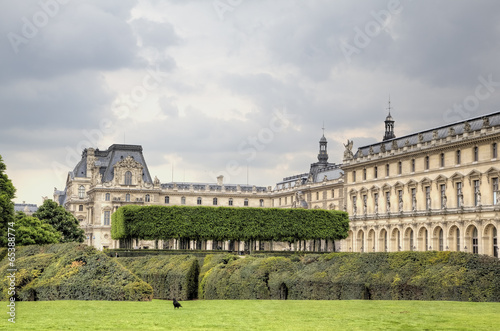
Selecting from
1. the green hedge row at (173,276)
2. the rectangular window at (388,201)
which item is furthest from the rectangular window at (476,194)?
the green hedge row at (173,276)

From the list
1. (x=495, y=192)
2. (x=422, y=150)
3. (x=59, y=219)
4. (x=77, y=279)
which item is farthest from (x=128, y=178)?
(x=77, y=279)

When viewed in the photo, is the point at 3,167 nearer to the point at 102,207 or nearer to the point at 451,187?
the point at 451,187

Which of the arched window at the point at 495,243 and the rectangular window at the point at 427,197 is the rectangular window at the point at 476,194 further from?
the rectangular window at the point at 427,197

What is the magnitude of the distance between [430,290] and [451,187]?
46010 millimetres

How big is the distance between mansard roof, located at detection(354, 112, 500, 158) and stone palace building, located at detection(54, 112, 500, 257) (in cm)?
10

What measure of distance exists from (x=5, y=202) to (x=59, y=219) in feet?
91.7

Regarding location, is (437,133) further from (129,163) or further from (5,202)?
(129,163)

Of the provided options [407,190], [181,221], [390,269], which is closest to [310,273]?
[390,269]

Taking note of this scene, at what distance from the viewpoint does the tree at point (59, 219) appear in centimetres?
7869

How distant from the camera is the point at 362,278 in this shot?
28703 millimetres

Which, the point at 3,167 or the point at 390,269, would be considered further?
the point at 3,167

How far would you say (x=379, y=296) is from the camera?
90.6ft

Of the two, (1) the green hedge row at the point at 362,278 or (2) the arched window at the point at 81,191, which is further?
(2) the arched window at the point at 81,191

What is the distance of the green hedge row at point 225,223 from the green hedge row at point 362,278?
31734 millimetres
